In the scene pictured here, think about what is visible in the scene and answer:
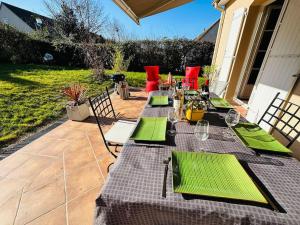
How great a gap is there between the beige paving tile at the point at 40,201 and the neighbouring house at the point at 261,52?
3.02m

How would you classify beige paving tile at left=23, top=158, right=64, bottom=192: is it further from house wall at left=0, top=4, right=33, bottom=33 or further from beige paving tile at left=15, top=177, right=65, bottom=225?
house wall at left=0, top=4, right=33, bottom=33

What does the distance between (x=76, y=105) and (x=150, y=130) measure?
7.90 ft

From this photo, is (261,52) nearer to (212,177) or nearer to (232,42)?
(232,42)

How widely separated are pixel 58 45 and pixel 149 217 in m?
11.3

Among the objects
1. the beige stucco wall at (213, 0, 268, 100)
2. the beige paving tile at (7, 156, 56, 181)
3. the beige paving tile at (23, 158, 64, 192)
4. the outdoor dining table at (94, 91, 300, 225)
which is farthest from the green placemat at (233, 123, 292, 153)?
the beige stucco wall at (213, 0, 268, 100)

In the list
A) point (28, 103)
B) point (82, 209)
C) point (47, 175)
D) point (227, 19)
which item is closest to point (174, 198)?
point (82, 209)

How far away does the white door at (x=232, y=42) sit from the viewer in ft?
12.4

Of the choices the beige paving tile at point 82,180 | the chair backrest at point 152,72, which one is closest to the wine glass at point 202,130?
the beige paving tile at point 82,180

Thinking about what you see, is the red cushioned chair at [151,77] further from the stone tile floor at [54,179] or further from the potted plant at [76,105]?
the stone tile floor at [54,179]

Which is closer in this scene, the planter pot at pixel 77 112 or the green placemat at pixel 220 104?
the green placemat at pixel 220 104

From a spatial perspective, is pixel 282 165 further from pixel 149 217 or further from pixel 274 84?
pixel 274 84

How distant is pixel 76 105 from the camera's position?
10.4ft

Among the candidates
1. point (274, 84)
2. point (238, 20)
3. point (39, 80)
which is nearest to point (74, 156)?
point (274, 84)

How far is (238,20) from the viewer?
386cm
